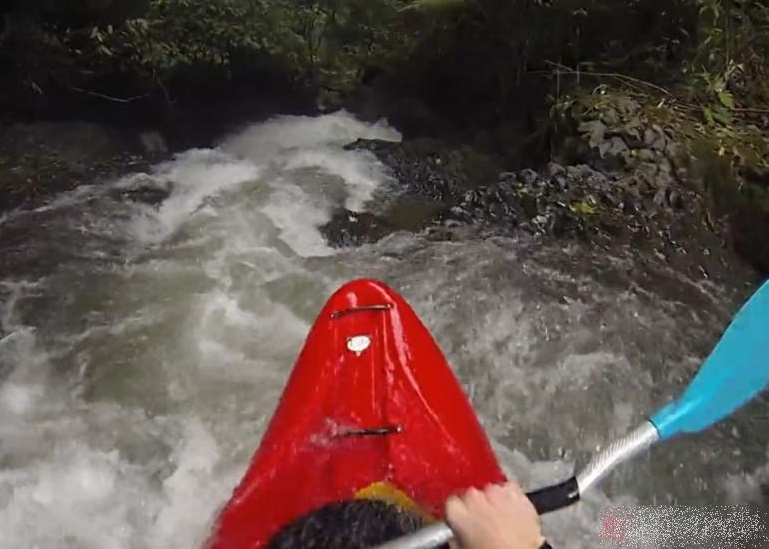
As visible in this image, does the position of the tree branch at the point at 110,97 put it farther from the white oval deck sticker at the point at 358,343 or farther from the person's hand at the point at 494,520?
the person's hand at the point at 494,520

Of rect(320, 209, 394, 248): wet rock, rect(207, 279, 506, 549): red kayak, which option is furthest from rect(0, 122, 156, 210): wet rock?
rect(207, 279, 506, 549): red kayak

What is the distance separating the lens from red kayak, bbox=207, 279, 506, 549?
6.07 ft

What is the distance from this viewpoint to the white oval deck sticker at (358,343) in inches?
88.7

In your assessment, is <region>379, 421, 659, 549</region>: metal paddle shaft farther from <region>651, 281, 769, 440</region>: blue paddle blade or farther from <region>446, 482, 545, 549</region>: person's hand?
<region>651, 281, 769, 440</region>: blue paddle blade

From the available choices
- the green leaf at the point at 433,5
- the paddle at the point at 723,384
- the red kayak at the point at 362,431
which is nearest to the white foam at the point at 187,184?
the green leaf at the point at 433,5

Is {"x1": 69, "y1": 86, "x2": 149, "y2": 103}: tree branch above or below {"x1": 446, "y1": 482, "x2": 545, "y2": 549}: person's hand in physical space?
below

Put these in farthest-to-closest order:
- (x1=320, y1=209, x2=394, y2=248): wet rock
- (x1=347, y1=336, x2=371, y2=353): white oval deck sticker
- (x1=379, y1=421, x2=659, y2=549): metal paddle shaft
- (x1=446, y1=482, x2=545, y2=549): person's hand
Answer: (x1=320, y1=209, x2=394, y2=248): wet rock, (x1=347, y1=336, x2=371, y2=353): white oval deck sticker, (x1=379, y1=421, x2=659, y2=549): metal paddle shaft, (x1=446, y1=482, x2=545, y2=549): person's hand

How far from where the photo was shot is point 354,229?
3.84 meters

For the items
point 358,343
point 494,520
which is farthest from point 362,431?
point 494,520

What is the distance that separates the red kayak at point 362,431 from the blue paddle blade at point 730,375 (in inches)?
19.9

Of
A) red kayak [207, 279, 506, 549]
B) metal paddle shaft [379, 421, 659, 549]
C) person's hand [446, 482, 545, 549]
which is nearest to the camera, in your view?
person's hand [446, 482, 545, 549]

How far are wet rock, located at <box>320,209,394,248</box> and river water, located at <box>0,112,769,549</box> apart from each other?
79mm

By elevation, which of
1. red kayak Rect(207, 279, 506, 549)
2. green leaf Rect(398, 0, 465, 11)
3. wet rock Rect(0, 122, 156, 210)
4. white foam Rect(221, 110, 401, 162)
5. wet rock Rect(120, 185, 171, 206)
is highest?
green leaf Rect(398, 0, 465, 11)

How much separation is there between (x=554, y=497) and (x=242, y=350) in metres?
1.77
